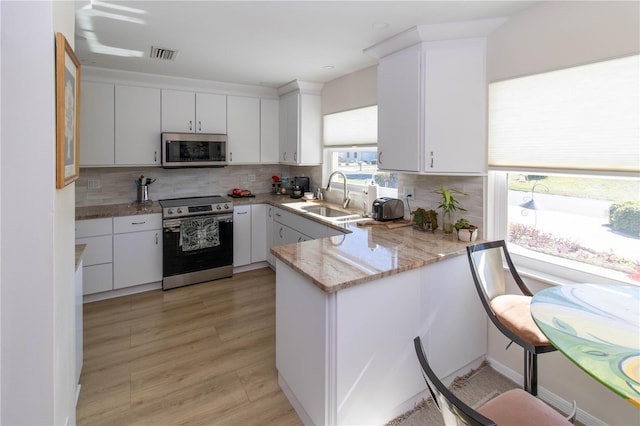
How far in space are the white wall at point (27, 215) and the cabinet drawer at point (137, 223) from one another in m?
2.68

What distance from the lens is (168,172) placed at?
170 inches

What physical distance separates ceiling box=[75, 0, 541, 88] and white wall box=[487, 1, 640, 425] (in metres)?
0.15

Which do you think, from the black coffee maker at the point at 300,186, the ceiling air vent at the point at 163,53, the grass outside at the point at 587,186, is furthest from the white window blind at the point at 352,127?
the ceiling air vent at the point at 163,53

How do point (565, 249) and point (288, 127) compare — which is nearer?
point (565, 249)

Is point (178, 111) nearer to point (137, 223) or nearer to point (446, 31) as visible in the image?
point (137, 223)

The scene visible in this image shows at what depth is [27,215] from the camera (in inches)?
42.6

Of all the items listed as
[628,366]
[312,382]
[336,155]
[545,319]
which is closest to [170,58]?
[336,155]

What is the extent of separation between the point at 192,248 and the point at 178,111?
166 centimetres

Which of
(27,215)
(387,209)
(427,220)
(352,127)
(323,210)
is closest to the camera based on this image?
(27,215)

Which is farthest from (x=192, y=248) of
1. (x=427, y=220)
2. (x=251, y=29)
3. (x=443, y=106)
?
(x=443, y=106)

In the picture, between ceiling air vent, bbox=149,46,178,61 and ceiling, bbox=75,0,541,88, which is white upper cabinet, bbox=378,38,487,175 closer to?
ceiling, bbox=75,0,541,88

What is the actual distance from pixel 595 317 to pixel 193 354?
8.25 feet

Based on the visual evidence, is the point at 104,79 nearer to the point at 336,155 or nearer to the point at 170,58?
the point at 170,58

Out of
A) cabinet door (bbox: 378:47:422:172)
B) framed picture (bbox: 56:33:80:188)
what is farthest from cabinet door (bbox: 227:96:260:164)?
framed picture (bbox: 56:33:80:188)
